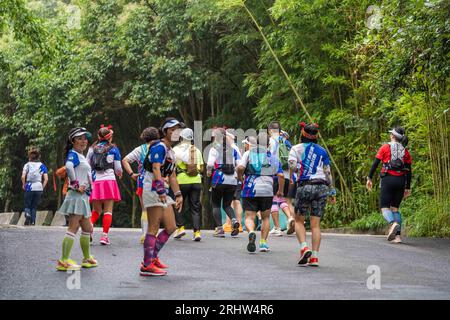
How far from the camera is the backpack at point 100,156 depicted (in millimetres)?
12734

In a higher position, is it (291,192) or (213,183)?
(213,183)

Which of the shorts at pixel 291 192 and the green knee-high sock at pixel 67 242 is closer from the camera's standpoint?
the green knee-high sock at pixel 67 242

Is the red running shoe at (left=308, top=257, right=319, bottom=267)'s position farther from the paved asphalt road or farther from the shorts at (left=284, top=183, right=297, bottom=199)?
the shorts at (left=284, top=183, right=297, bottom=199)

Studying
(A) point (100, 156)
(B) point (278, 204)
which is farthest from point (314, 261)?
(B) point (278, 204)

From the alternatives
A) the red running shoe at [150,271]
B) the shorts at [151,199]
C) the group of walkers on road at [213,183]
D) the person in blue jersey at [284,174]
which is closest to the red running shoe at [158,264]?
the group of walkers on road at [213,183]

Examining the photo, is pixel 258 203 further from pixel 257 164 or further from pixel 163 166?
pixel 163 166

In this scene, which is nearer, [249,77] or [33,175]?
[33,175]

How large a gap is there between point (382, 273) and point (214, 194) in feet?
16.2

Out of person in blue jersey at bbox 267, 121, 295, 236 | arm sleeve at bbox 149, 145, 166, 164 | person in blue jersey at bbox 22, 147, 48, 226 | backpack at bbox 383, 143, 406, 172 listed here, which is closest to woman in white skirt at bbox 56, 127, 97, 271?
arm sleeve at bbox 149, 145, 166, 164

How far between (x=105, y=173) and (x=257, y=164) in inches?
89.0

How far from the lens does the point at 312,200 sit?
Result: 10438 mm

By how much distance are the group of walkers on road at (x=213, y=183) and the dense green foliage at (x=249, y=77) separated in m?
1.65

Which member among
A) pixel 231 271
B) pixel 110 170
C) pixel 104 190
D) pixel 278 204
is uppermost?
pixel 110 170

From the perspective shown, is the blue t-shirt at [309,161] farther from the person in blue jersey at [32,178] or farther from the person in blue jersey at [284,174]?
the person in blue jersey at [32,178]
